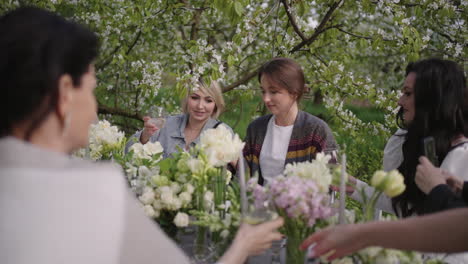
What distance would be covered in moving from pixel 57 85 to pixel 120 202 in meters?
0.32

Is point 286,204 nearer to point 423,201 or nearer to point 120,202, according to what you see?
point 120,202

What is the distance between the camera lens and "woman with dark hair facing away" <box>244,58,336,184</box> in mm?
2992

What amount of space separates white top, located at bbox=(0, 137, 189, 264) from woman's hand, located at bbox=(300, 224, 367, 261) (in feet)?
1.88

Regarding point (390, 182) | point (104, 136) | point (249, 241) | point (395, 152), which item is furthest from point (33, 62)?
point (395, 152)

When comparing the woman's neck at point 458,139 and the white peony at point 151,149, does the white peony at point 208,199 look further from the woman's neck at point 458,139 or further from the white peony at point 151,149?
the woman's neck at point 458,139

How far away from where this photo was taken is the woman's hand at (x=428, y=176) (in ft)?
5.14

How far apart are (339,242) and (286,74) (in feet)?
6.06

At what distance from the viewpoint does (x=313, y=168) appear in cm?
147

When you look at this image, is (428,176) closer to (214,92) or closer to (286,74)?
(286,74)

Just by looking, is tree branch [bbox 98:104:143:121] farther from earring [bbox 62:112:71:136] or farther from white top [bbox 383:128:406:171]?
earring [bbox 62:112:71:136]

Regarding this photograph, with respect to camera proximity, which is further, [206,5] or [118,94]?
[118,94]

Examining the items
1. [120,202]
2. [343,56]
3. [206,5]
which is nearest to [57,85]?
[120,202]

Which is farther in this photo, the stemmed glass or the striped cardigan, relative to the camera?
the striped cardigan

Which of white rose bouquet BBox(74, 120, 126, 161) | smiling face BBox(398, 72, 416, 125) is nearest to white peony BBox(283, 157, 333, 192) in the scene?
smiling face BBox(398, 72, 416, 125)
